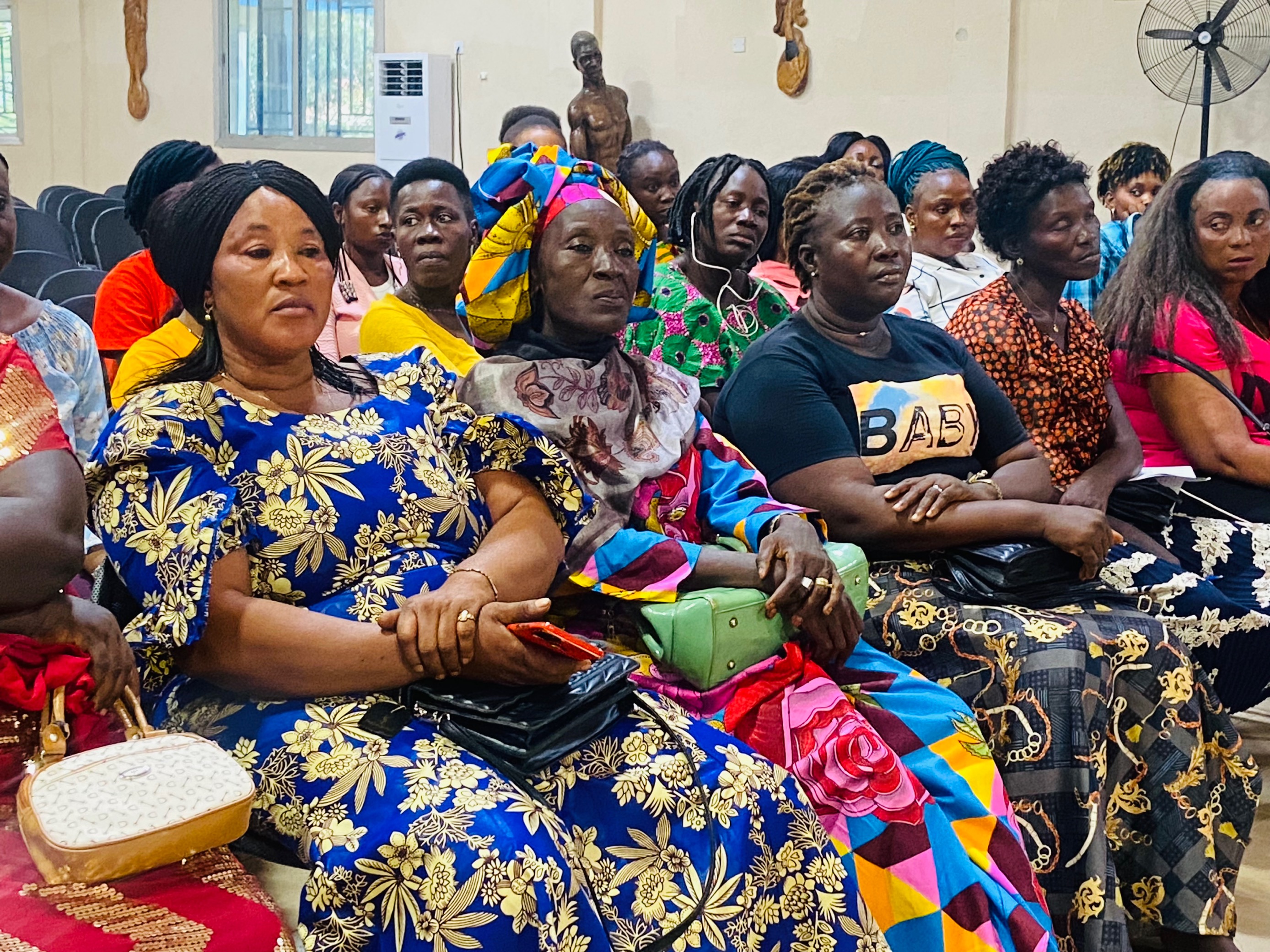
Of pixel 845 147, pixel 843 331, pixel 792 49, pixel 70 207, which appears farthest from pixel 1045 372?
pixel 792 49

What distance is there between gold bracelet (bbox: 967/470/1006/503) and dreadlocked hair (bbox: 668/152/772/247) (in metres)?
1.21

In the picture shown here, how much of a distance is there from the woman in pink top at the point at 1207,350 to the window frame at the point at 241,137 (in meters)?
8.57

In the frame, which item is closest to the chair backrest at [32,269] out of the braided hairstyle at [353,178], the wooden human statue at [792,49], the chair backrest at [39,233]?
the chair backrest at [39,233]

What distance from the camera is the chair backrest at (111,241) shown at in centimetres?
624

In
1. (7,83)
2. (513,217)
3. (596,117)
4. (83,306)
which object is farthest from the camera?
(7,83)

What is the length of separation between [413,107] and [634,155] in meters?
5.57

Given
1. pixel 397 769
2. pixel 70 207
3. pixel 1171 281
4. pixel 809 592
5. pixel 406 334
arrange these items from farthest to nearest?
1. pixel 70 207
2. pixel 1171 281
3. pixel 406 334
4. pixel 809 592
5. pixel 397 769

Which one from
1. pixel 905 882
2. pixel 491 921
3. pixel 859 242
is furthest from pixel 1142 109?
pixel 491 921

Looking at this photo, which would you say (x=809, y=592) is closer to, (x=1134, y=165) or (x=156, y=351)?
(x=156, y=351)

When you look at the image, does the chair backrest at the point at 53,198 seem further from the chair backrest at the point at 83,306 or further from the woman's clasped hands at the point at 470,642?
the woman's clasped hands at the point at 470,642

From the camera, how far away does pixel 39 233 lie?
5.46 m

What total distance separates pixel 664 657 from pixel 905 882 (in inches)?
20.4

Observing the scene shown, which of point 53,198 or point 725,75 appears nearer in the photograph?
point 53,198

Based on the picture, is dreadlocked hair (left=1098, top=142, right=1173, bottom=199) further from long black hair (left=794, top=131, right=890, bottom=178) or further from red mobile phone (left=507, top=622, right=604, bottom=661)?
red mobile phone (left=507, top=622, right=604, bottom=661)
